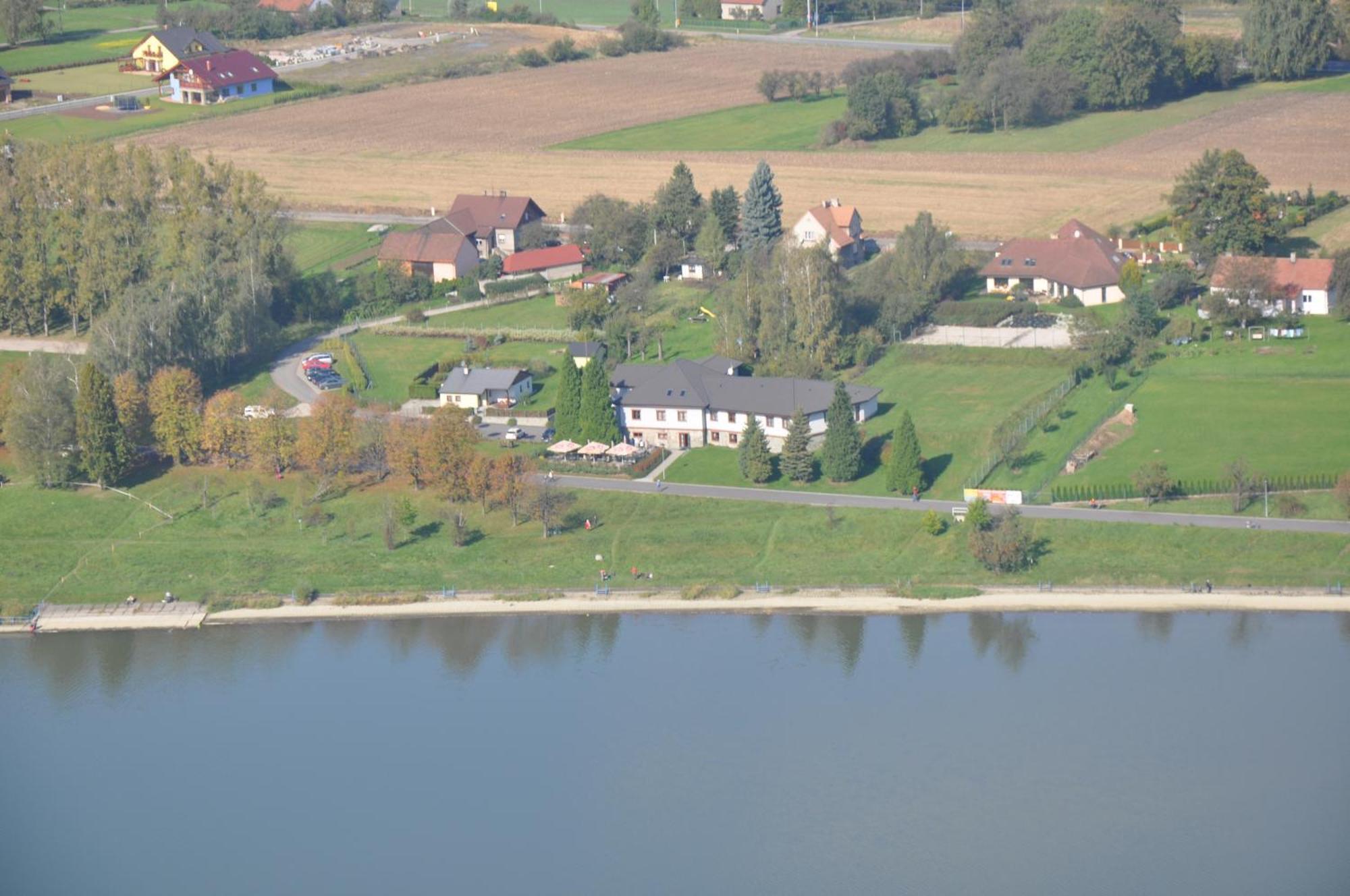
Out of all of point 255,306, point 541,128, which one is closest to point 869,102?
point 541,128

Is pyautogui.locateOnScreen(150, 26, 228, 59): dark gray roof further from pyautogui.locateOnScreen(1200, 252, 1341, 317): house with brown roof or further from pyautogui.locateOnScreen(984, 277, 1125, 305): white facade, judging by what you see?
pyautogui.locateOnScreen(1200, 252, 1341, 317): house with brown roof

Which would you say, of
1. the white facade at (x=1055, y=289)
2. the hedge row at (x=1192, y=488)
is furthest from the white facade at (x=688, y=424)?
the white facade at (x=1055, y=289)

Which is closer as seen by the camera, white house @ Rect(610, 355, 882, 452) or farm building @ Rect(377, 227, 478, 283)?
white house @ Rect(610, 355, 882, 452)

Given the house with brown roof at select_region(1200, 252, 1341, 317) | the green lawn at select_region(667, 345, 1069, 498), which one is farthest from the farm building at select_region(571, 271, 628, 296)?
the house with brown roof at select_region(1200, 252, 1341, 317)

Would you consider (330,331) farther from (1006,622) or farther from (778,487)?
(1006,622)

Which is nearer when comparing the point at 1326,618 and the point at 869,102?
the point at 1326,618

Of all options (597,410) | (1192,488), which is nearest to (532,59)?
(597,410)

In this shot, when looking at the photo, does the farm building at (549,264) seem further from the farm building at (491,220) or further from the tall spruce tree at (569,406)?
the tall spruce tree at (569,406)
